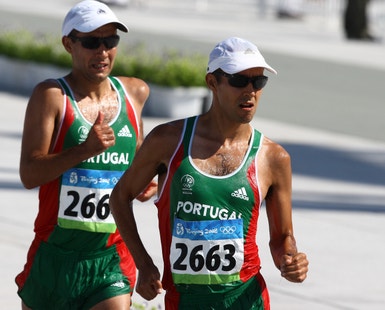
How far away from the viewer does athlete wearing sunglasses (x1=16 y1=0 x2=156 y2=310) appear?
5578 millimetres

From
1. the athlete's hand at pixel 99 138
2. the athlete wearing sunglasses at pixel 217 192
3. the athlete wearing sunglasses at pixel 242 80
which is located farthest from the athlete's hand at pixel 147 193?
the athlete wearing sunglasses at pixel 242 80

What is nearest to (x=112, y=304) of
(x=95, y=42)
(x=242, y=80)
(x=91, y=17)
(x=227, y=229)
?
(x=227, y=229)

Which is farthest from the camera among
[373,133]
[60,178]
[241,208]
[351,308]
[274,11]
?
[274,11]

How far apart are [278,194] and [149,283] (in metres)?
0.61

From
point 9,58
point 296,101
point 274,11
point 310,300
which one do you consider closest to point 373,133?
point 296,101

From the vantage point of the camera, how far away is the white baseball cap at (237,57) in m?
4.64

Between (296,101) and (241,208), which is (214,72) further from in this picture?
(296,101)

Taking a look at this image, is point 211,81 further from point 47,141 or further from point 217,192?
point 47,141

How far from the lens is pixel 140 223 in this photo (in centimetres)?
995

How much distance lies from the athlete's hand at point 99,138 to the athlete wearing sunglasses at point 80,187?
30 centimetres

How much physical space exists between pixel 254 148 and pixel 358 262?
4.44m

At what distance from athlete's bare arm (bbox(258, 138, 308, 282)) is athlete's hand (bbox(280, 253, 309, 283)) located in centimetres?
9

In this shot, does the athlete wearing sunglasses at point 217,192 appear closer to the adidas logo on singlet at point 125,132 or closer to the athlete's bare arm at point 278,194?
the athlete's bare arm at point 278,194

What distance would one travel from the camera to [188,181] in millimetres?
4723
